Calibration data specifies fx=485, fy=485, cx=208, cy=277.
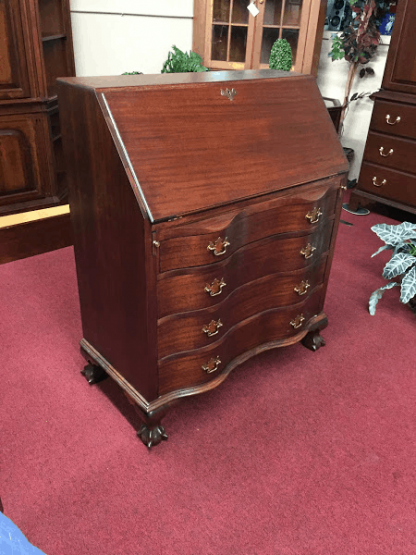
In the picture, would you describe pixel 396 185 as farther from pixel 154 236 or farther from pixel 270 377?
pixel 154 236

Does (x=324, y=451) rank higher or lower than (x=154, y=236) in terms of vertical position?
lower

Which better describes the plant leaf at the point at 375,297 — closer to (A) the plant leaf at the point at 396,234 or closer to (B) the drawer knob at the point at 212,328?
(A) the plant leaf at the point at 396,234

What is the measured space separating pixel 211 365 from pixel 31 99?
2.13 meters

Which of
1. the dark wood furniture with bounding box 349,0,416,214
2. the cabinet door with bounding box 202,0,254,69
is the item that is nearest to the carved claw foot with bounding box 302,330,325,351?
the dark wood furniture with bounding box 349,0,416,214

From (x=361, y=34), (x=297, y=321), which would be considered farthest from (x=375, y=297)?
(x=361, y=34)

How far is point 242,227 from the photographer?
1.54 meters

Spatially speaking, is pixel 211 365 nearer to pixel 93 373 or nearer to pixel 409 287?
pixel 93 373

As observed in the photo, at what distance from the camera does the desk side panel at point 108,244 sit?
1.33 m

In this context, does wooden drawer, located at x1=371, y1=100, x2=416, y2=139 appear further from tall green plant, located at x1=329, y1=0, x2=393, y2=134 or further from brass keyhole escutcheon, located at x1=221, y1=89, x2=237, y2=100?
brass keyhole escutcheon, located at x1=221, y1=89, x2=237, y2=100

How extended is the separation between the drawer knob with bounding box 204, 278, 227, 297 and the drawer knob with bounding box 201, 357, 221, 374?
0.27 m

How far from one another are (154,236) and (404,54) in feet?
8.19

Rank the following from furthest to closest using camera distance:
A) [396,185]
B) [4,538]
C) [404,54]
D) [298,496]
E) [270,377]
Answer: [396,185] → [404,54] → [270,377] → [298,496] → [4,538]

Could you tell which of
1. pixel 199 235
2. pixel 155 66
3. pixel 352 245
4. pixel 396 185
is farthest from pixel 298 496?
pixel 155 66

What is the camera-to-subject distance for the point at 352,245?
3100mm
